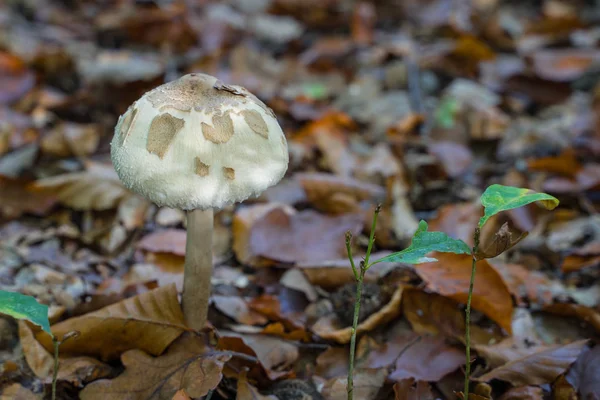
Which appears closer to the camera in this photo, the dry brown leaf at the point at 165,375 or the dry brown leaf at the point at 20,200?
the dry brown leaf at the point at 165,375

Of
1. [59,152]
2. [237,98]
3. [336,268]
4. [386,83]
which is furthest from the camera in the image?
[386,83]

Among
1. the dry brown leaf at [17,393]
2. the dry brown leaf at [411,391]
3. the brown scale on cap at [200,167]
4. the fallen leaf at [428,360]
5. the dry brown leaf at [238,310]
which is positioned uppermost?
the brown scale on cap at [200,167]

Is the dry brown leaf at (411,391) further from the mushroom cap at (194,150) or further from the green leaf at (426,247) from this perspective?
the mushroom cap at (194,150)

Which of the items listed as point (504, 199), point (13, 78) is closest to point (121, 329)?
point (504, 199)

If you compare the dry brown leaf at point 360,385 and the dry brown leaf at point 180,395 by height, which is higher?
the dry brown leaf at point 180,395

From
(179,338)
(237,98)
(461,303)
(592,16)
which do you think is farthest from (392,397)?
(592,16)

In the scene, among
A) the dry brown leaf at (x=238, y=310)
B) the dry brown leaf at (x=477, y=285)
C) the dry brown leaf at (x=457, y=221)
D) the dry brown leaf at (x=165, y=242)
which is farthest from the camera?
the dry brown leaf at (x=457, y=221)

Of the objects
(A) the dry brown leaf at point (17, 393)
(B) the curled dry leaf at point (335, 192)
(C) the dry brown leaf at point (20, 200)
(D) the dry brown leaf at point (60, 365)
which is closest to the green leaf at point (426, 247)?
(D) the dry brown leaf at point (60, 365)

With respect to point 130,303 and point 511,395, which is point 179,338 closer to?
point 130,303

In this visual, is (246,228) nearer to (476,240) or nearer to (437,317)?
(437,317)
